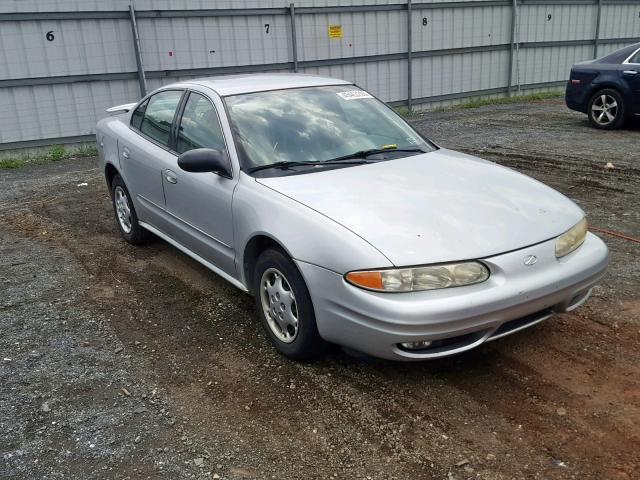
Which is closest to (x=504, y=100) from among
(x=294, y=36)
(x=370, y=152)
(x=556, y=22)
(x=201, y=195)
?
(x=556, y=22)

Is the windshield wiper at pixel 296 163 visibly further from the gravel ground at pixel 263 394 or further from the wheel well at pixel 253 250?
the gravel ground at pixel 263 394

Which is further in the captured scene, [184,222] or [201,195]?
[184,222]

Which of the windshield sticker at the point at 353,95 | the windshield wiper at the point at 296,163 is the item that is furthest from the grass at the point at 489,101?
the windshield wiper at the point at 296,163

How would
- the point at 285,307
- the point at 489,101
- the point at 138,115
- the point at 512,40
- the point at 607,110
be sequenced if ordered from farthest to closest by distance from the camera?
the point at 512,40 < the point at 489,101 < the point at 607,110 < the point at 138,115 < the point at 285,307

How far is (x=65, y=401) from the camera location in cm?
334

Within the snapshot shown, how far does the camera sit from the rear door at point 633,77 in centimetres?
1007

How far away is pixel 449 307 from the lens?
113 inches

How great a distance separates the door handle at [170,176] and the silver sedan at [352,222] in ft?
0.05

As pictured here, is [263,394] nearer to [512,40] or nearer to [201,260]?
[201,260]

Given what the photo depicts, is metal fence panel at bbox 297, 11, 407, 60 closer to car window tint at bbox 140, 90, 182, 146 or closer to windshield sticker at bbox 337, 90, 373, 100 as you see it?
car window tint at bbox 140, 90, 182, 146

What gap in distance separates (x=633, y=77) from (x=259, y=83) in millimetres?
7924

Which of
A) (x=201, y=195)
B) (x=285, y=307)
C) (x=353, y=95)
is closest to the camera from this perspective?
(x=285, y=307)

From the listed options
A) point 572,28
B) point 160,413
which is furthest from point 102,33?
point 572,28

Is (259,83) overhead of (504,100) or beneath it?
overhead
